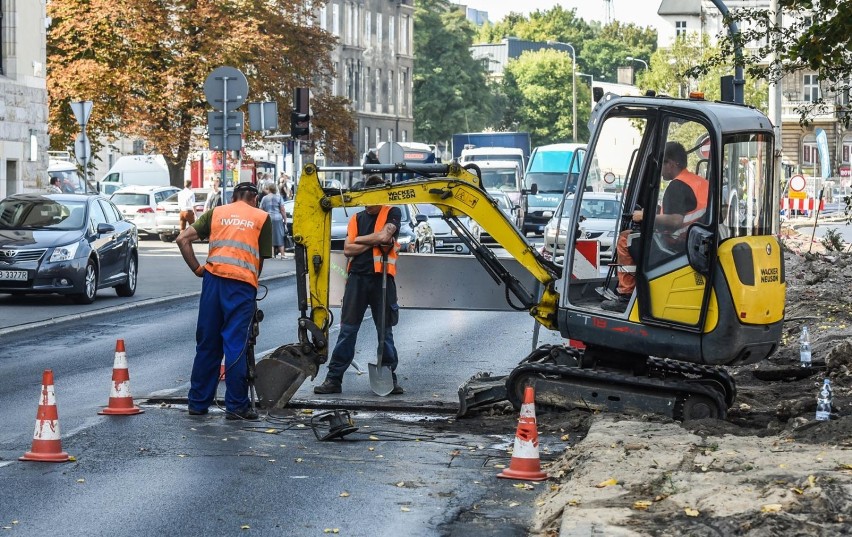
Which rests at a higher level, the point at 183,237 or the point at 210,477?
the point at 183,237

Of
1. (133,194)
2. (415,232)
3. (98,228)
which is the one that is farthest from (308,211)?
(133,194)

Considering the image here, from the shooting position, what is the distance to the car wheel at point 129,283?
25.1 metres

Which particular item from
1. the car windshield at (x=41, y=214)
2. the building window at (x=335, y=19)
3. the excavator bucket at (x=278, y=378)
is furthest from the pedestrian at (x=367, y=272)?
the building window at (x=335, y=19)

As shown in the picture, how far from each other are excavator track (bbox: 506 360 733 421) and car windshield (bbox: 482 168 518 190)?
41.0 metres

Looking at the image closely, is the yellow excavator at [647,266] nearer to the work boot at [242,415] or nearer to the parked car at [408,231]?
the work boot at [242,415]

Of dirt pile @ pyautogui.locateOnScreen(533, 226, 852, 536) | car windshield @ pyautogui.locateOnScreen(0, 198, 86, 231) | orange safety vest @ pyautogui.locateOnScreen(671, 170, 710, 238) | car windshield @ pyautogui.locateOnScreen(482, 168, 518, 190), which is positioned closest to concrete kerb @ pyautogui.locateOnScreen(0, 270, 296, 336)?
car windshield @ pyautogui.locateOnScreen(0, 198, 86, 231)

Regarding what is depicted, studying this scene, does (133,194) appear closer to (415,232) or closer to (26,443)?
(415,232)

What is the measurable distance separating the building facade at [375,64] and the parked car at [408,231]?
200ft

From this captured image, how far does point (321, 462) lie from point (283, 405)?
8.10 feet

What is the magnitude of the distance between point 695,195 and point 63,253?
43.1ft

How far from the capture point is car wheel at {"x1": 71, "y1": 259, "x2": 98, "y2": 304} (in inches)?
913

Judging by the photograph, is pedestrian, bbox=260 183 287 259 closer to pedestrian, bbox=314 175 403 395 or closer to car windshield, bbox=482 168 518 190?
car windshield, bbox=482 168 518 190

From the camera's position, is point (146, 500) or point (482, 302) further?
point (482, 302)

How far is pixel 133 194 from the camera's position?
46.0 metres
